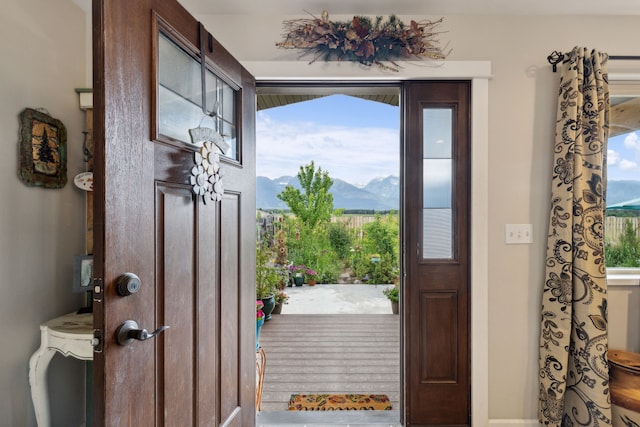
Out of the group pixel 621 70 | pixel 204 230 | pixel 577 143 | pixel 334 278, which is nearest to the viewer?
pixel 204 230

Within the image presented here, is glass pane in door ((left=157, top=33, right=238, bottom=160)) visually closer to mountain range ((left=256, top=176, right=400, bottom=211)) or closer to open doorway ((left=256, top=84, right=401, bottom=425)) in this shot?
open doorway ((left=256, top=84, right=401, bottom=425))

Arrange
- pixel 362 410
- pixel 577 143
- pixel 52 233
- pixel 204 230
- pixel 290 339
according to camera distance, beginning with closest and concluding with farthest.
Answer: pixel 204 230, pixel 52 233, pixel 577 143, pixel 362 410, pixel 290 339

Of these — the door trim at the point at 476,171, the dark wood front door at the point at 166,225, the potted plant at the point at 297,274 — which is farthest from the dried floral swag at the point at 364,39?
the potted plant at the point at 297,274

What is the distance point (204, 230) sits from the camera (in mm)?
1316

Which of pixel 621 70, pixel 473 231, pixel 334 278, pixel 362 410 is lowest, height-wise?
pixel 362 410

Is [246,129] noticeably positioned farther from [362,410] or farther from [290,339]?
[290,339]

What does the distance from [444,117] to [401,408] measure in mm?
1784

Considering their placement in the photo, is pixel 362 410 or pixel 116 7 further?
pixel 362 410

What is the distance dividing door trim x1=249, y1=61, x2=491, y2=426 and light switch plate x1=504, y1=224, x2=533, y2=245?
131mm

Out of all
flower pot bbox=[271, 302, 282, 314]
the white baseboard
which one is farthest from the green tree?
the white baseboard

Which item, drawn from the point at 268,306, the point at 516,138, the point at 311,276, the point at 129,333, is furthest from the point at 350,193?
the point at 129,333

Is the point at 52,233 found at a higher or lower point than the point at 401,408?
higher

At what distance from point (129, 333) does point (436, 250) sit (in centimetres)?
162

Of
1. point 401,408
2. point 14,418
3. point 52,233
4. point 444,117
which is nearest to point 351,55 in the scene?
point 444,117
